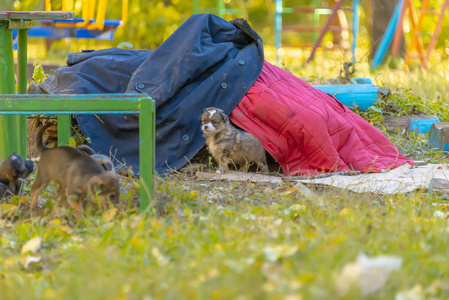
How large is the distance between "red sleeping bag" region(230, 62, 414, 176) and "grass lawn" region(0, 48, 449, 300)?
2.18 ft

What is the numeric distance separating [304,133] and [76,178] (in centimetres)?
230

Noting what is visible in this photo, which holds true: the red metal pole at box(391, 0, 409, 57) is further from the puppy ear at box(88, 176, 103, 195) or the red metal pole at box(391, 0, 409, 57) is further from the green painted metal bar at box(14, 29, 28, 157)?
the puppy ear at box(88, 176, 103, 195)

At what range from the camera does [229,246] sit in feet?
10.4

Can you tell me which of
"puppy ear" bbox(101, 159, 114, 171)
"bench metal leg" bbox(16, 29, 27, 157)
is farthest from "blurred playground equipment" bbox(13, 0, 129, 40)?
"puppy ear" bbox(101, 159, 114, 171)

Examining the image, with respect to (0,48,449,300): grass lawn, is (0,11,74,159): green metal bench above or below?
above

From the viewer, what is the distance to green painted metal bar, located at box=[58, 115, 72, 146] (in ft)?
18.3

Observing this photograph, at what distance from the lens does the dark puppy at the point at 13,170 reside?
4.37 meters

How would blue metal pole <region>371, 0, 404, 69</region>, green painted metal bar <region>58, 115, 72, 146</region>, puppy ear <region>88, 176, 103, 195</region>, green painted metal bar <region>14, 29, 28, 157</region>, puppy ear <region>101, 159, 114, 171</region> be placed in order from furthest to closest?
blue metal pole <region>371, 0, 404, 69</region> < green painted metal bar <region>58, 115, 72, 146</region> < green painted metal bar <region>14, 29, 28, 157</region> < puppy ear <region>101, 159, 114, 171</region> < puppy ear <region>88, 176, 103, 195</region>

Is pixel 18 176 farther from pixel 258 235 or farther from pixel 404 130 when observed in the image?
pixel 404 130

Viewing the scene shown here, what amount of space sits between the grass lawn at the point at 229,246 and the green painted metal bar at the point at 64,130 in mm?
1305

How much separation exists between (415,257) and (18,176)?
2.84 metres

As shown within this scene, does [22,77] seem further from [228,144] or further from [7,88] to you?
[228,144]

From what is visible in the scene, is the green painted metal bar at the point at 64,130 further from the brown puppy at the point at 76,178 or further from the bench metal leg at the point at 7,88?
the brown puppy at the point at 76,178

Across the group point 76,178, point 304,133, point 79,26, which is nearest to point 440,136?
point 304,133
